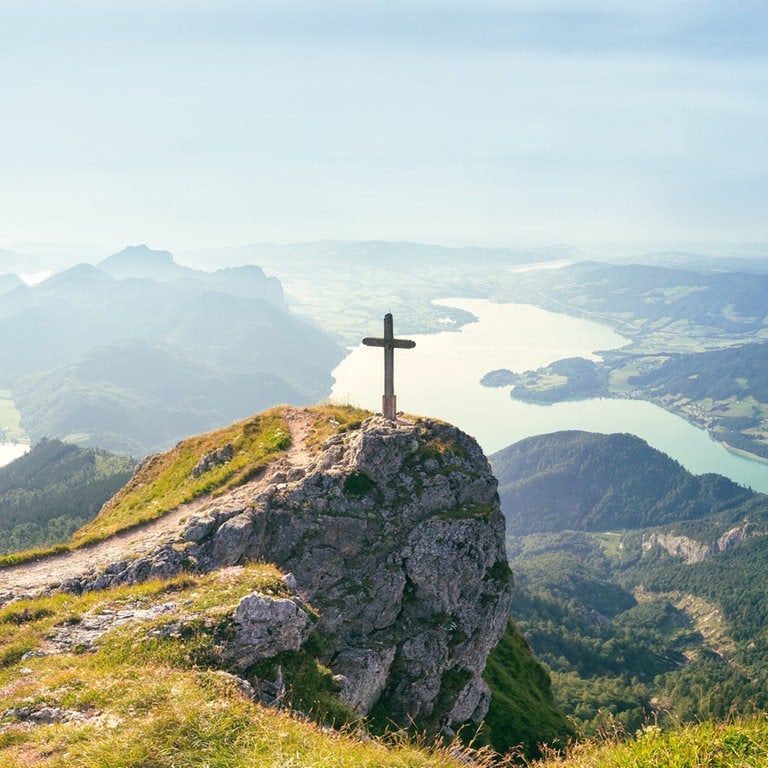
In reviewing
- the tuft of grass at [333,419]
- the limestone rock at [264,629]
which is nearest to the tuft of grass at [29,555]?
the tuft of grass at [333,419]

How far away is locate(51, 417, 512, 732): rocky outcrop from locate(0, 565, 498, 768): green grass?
6226mm

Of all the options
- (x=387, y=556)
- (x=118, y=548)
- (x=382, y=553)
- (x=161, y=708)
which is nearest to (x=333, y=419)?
(x=382, y=553)

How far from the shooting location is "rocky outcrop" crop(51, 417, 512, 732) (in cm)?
2522

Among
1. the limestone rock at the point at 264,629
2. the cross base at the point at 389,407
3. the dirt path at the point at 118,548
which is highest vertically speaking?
the cross base at the point at 389,407

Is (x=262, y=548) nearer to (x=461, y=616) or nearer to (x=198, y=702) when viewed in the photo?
(x=461, y=616)

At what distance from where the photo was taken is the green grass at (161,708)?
31.8ft

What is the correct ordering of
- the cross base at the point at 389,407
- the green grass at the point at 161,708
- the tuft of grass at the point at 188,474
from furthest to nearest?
1. the cross base at the point at 389,407
2. the tuft of grass at the point at 188,474
3. the green grass at the point at 161,708

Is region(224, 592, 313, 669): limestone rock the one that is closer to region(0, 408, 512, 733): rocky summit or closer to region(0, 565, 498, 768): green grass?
region(0, 565, 498, 768): green grass

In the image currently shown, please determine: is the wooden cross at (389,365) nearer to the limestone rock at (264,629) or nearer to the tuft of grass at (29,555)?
the limestone rock at (264,629)

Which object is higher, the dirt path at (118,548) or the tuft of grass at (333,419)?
the tuft of grass at (333,419)

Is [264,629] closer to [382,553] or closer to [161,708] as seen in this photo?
[161,708]

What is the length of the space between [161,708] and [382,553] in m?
18.1

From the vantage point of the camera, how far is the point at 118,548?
2852cm

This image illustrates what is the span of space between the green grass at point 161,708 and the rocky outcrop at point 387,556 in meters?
6.23
